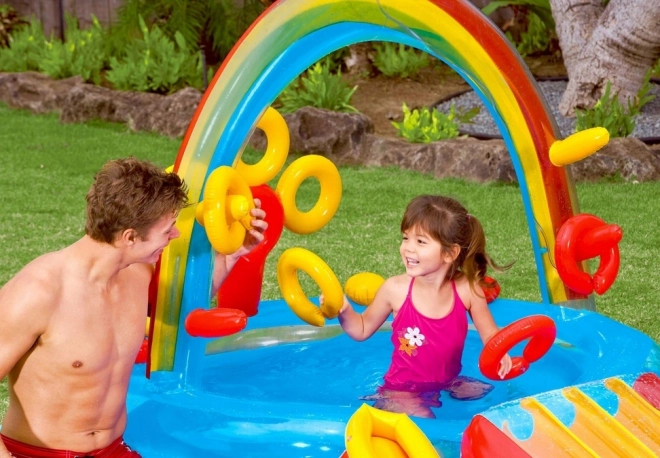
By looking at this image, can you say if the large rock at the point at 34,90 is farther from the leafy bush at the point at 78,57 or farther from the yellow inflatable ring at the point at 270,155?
the yellow inflatable ring at the point at 270,155

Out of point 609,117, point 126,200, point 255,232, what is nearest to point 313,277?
point 255,232

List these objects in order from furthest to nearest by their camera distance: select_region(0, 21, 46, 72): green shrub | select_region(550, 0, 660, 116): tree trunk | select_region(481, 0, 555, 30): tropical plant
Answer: select_region(0, 21, 46, 72): green shrub, select_region(481, 0, 555, 30): tropical plant, select_region(550, 0, 660, 116): tree trunk

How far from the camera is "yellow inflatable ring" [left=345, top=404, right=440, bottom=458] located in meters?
2.42

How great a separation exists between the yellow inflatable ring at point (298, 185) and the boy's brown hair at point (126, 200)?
2.83 ft

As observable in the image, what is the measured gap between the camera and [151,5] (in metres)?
10.7

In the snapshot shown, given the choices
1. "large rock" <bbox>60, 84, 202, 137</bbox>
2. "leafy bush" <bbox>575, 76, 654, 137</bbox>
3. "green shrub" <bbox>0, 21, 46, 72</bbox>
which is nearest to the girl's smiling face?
"leafy bush" <bbox>575, 76, 654, 137</bbox>

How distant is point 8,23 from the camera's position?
40.3 ft

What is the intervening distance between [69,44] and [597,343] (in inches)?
337

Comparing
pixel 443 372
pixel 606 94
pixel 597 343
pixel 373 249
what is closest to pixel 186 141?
pixel 443 372

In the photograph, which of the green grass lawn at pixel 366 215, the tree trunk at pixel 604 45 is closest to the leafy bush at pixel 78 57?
the green grass lawn at pixel 366 215

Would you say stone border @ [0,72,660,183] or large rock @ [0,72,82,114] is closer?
stone border @ [0,72,660,183]

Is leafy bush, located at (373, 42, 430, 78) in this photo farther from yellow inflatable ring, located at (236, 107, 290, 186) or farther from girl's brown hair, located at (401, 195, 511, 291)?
girl's brown hair, located at (401, 195, 511, 291)

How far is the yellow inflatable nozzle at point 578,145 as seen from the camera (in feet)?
9.87

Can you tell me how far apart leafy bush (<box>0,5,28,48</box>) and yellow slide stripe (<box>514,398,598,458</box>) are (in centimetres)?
1073
